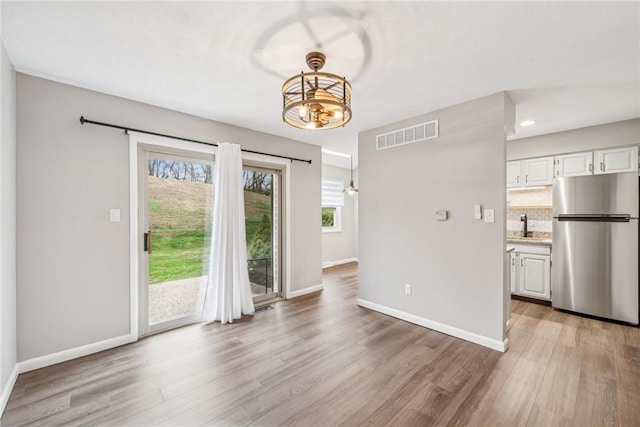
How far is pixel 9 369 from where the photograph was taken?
214 centimetres

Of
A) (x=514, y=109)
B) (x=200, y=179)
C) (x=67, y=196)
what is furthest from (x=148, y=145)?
(x=514, y=109)

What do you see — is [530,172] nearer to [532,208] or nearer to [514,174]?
[514,174]

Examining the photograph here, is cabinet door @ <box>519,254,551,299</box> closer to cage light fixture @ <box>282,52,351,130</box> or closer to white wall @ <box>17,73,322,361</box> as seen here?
cage light fixture @ <box>282,52,351,130</box>

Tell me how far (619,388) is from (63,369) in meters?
4.65

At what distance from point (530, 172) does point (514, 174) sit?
0.71 ft

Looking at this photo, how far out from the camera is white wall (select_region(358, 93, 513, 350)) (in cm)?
281

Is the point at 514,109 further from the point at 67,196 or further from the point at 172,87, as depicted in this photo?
the point at 67,196

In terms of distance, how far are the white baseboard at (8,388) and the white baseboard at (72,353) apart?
0.09 m

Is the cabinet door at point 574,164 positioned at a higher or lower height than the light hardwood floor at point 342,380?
higher

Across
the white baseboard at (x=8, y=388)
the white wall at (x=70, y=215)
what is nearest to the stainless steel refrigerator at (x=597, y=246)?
the white wall at (x=70, y=215)

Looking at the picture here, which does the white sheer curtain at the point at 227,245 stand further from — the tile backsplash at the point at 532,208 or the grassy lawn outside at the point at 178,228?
the tile backsplash at the point at 532,208

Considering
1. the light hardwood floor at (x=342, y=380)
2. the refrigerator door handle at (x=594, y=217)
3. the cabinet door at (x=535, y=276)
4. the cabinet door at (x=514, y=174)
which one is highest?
the cabinet door at (x=514, y=174)

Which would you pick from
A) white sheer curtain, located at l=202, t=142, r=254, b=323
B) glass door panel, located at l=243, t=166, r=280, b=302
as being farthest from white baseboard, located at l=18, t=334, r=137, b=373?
glass door panel, located at l=243, t=166, r=280, b=302

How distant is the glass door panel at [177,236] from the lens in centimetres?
317
